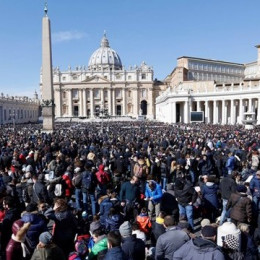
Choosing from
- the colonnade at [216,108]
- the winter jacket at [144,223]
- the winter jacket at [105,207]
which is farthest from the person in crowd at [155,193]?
the colonnade at [216,108]

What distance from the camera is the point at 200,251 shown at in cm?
347

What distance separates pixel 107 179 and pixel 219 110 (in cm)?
5074

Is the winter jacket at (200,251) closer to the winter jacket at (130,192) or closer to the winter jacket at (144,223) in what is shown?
the winter jacket at (144,223)

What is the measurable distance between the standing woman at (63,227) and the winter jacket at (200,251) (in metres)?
2.03

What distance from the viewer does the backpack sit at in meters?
8.20

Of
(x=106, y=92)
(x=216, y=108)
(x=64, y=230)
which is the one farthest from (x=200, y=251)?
(x=106, y=92)

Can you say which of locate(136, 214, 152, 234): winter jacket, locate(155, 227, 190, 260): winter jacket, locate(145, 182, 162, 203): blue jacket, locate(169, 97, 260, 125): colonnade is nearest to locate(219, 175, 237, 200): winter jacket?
locate(145, 182, 162, 203): blue jacket

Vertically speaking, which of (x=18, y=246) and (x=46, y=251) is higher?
(x=46, y=251)

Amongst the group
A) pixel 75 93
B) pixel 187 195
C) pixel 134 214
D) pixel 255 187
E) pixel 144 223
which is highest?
pixel 75 93

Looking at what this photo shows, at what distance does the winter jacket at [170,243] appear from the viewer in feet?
14.1

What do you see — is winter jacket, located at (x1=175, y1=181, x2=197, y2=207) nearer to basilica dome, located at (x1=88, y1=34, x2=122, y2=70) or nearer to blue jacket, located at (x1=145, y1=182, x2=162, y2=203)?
blue jacket, located at (x1=145, y1=182, x2=162, y2=203)

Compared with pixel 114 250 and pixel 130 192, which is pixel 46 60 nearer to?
pixel 130 192

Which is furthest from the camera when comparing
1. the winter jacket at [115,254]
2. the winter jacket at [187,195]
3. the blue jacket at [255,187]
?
the blue jacket at [255,187]

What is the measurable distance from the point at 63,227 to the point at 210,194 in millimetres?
3599
